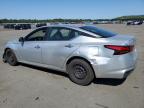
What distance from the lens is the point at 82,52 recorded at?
5648mm

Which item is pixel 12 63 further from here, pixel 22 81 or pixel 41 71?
pixel 22 81

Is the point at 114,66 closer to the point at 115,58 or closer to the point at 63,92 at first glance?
the point at 115,58

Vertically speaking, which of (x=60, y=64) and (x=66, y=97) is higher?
(x=60, y=64)

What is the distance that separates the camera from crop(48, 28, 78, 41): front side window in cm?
608

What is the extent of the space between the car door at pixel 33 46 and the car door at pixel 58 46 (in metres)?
0.27

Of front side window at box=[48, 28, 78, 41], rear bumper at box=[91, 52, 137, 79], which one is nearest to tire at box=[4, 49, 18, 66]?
front side window at box=[48, 28, 78, 41]

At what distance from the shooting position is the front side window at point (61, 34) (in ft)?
20.0

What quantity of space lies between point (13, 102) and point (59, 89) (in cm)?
125

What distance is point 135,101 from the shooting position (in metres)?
4.75

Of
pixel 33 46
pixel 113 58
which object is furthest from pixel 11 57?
pixel 113 58

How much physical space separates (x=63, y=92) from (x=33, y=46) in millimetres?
2229

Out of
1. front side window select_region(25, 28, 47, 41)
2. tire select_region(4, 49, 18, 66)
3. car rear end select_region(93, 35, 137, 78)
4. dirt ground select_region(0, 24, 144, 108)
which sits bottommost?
dirt ground select_region(0, 24, 144, 108)

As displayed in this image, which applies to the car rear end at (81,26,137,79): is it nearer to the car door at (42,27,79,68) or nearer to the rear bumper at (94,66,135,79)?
the rear bumper at (94,66,135,79)

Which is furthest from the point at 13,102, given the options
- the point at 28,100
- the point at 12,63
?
the point at 12,63
